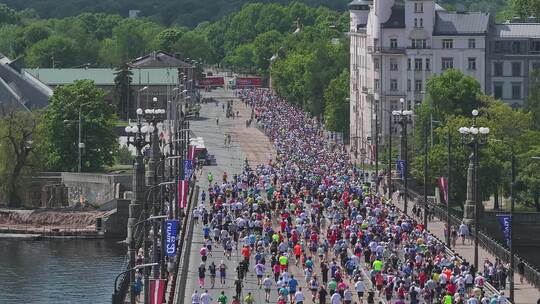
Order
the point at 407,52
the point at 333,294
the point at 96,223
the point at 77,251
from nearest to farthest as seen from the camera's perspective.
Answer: the point at 333,294
the point at 77,251
the point at 96,223
the point at 407,52

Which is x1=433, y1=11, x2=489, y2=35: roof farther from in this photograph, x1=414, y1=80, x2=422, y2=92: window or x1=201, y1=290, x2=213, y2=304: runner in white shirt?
x1=201, y1=290, x2=213, y2=304: runner in white shirt

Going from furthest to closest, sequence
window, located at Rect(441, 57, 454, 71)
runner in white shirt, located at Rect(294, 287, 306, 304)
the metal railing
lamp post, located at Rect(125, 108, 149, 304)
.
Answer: window, located at Rect(441, 57, 454, 71) < the metal railing < lamp post, located at Rect(125, 108, 149, 304) < runner in white shirt, located at Rect(294, 287, 306, 304)

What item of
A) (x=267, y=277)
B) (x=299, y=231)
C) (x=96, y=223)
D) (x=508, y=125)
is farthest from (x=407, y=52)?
(x=267, y=277)

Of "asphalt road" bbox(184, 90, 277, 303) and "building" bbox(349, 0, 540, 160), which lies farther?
"building" bbox(349, 0, 540, 160)

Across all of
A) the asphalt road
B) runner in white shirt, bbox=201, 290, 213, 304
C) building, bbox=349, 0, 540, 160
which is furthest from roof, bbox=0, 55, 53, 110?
runner in white shirt, bbox=201, 290, 213, 304

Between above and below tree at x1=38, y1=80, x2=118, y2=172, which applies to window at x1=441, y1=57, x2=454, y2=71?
above

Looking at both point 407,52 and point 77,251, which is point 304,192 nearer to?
point 77,251

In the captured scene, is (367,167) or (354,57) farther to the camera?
(354,57)
